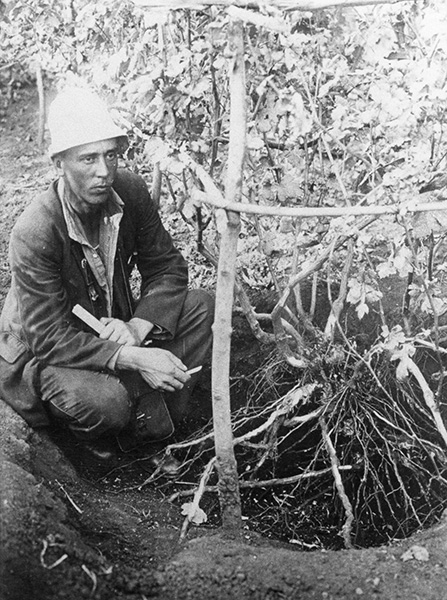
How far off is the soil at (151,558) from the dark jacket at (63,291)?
36 cm

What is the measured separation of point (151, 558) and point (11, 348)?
120 cm

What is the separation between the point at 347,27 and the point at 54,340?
5.45 ft

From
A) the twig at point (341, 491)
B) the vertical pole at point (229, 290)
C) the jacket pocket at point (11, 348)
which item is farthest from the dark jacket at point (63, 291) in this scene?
the twig at point (341, 491)

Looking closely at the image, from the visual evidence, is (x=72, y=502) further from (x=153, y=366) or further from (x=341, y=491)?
(x=341, y=491)

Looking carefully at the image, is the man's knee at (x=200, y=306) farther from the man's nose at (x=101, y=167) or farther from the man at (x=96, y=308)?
the man's nose at (x=101, y=167)

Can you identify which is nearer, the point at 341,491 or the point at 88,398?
the point at 341,491

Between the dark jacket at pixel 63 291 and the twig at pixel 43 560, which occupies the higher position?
the dark jacket at pixel 63 291

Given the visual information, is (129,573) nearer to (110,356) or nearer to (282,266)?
(110,356)

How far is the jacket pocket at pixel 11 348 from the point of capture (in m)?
3.27

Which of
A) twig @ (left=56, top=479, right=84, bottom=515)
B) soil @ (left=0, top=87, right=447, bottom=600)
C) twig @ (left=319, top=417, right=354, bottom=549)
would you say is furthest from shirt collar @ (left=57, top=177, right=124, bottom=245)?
twig @ (left=319, top=417, right=354, bottom=549)

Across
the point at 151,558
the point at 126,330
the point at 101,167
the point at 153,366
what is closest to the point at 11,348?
the point at 126,330

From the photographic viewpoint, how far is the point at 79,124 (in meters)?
2.90

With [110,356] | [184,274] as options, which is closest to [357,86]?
[184,274]

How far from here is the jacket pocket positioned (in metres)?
3.27
